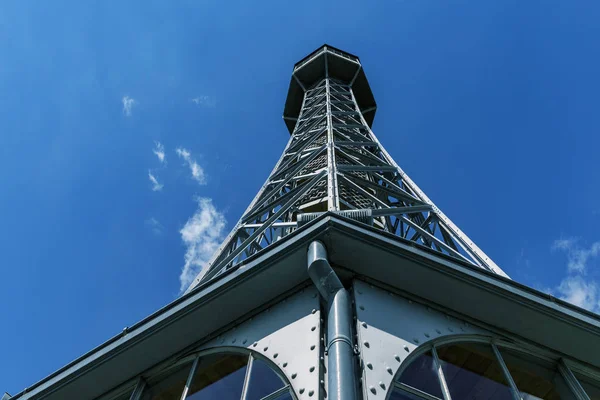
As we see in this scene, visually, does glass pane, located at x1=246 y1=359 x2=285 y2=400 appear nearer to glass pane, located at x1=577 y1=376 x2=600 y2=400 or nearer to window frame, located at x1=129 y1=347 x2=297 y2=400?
window frame, located at x1=129 y1=347 x2=297 y2=400

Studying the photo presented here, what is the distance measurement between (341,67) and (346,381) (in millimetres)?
31023

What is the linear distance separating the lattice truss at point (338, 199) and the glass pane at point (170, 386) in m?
2.53

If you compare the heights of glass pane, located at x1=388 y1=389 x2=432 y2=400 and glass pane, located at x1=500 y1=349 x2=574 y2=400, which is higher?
glass pane, located at x1=500 y1=349 x2=574 y2=400

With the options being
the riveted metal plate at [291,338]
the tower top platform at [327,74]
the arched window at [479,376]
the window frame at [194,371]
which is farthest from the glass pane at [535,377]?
the tower top platform at [327,74]

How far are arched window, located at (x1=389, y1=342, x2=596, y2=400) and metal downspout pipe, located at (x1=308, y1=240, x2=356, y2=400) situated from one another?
608 mm

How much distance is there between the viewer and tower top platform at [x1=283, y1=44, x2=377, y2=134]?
112 feet

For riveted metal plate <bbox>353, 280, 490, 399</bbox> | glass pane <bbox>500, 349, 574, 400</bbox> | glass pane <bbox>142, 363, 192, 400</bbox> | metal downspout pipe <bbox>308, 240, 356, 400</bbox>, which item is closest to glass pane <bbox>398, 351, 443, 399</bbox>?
riveted metal plate <bbox>353, 280, 490, 399</bbox>

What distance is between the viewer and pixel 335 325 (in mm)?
5594

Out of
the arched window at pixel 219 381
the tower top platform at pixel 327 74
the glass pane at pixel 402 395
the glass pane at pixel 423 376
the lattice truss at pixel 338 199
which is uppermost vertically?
the tower top platform at pixel 327 74

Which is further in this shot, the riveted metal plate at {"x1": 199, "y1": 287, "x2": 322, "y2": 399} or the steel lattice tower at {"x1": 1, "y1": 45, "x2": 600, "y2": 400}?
the steel lattice tower at {"x1": 1, "y1": 45, "x2": 600, "y2": 400}

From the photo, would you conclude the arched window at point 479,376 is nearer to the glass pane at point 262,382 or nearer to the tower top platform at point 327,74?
the glass pane at point 262,382

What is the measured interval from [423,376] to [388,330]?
595 mm

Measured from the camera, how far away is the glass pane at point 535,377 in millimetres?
6277

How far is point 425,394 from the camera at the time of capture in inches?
213
